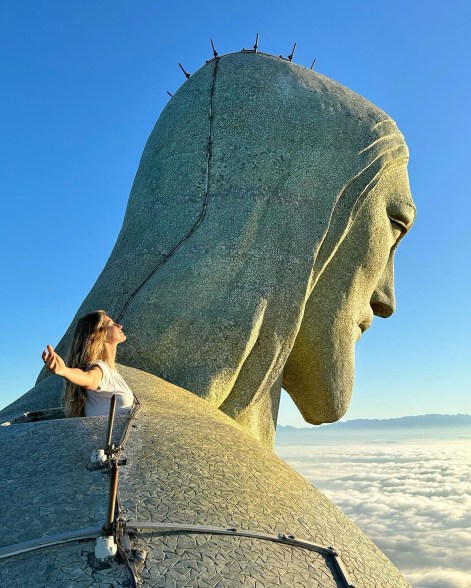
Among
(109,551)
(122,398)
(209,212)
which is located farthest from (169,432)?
(209,212)

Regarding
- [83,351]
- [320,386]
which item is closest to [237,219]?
[320,386]

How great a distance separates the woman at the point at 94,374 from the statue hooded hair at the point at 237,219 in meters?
1.13

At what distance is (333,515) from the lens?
3305 mm

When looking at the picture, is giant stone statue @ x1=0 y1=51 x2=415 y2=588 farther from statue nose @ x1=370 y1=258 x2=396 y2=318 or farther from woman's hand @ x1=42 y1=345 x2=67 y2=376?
woman's hand @ x1=42 y1=345 x2=67 y2=376

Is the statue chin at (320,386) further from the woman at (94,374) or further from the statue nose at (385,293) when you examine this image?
the woman at (94,374)

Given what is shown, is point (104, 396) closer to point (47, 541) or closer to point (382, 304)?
point (47, 541)

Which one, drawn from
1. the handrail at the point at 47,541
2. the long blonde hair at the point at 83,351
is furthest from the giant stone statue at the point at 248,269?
the handrail at the point at 47,541

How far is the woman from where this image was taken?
3.63 meters

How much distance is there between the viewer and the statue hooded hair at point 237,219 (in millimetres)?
5352

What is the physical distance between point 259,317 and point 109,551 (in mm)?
3276

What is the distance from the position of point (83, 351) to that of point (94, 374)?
31 cm

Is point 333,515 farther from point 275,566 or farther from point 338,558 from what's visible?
point 275,566

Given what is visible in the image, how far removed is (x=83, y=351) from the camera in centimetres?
390

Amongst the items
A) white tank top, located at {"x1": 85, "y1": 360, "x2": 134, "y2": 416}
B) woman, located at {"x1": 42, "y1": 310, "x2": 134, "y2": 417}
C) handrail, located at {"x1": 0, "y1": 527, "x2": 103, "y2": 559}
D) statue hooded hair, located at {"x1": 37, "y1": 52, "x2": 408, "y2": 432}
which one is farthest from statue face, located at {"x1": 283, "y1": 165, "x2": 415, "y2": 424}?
handrail, located at {"x1": 0, "y1": 527, "x2": 103, "y2": 559}
